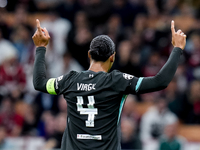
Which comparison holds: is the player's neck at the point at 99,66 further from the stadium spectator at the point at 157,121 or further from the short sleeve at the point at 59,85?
the stadium spectator at the point at 157,121

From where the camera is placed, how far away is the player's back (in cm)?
352

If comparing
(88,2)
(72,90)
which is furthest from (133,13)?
(72,90)

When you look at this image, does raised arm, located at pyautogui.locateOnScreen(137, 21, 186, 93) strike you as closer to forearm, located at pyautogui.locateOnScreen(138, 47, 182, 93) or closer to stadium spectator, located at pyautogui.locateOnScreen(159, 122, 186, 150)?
forearm, located at pyautogui.locateOnScreen(138, 47, 182, 93)

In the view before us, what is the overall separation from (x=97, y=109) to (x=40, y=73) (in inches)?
25.5

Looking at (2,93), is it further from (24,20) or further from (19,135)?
(24,20)

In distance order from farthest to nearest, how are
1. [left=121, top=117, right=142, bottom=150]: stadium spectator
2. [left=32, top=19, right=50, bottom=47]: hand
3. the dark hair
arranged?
[left=121, top=117, right=142, bottom=150]: stadium spectator, [left=32, top=19, right=50, bottom=47]: hand, the dark hair

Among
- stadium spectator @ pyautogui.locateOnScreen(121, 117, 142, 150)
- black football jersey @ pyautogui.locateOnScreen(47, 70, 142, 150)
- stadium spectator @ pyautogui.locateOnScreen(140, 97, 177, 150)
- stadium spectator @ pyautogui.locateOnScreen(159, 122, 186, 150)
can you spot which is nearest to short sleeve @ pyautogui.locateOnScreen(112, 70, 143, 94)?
black football jersey @ pyautogui.locateOnScreen(47, 70, 142, 150)

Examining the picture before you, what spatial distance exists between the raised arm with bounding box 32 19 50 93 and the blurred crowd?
16.2 feet

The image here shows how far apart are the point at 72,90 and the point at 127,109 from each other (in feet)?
18.7

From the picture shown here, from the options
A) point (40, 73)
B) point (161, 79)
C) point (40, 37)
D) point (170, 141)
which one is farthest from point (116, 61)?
point (161, 79)

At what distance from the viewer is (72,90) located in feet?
11.9

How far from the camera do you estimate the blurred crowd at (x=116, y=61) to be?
9.20 m

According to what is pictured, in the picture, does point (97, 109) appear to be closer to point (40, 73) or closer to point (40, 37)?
point (40, 73)

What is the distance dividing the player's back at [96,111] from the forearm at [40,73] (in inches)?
11.0
